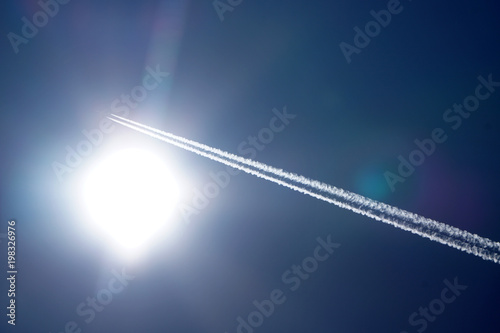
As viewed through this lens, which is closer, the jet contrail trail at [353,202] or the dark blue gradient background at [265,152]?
the jet contrail trail at [353,202]

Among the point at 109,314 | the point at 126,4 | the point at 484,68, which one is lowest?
the point at 109,314

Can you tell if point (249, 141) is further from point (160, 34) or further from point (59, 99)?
point (59, 99)

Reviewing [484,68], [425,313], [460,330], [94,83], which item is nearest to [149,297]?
[94,83]

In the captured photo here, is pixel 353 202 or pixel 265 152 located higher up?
pixel 265 152

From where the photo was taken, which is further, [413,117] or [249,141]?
[249,141]

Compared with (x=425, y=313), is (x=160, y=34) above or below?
above

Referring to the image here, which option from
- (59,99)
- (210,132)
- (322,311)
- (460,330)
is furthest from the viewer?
(59,99)

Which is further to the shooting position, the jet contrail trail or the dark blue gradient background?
the dark blue gradient background

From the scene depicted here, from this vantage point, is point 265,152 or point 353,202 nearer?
point 353,202
